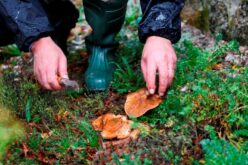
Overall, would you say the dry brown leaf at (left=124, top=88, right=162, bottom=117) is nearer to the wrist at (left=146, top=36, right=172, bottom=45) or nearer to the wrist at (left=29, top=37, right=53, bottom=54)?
the wrist at (left=146, top=36, right=172, bottom=45)

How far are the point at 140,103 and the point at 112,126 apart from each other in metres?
0.16

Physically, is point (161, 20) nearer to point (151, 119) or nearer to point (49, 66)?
point (151, 119)

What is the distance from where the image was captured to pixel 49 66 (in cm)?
200

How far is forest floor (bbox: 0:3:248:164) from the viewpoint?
72.7 inches

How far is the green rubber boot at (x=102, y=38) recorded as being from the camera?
247 cm

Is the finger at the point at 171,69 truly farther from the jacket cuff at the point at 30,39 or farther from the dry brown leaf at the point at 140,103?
the jacket cuff at the point at 30,39

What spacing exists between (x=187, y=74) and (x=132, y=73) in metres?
0.28

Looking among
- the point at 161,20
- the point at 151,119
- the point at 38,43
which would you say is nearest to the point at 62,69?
the point at 38,43

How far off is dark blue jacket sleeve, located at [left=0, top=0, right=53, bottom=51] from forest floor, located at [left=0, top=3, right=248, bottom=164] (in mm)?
264

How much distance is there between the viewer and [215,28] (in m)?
3.05

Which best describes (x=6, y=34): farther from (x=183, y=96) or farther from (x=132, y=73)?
(x=183, y=96)

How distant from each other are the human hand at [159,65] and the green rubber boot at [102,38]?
461mm

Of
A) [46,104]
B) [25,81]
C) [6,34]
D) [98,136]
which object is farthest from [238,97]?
[6,34]

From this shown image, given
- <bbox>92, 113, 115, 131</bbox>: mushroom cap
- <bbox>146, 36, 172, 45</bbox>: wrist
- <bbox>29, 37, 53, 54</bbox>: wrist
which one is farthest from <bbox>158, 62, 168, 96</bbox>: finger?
<bbox>29, 37, 53, 54</bbox>: wrist
